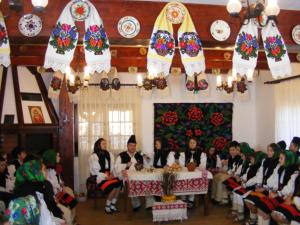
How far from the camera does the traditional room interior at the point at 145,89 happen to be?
3590 mm

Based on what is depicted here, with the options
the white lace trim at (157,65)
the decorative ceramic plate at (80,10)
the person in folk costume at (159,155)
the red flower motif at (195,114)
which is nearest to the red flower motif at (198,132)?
the red flower motif at (195,114)

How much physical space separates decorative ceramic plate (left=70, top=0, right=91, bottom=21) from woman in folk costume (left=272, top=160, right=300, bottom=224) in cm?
323

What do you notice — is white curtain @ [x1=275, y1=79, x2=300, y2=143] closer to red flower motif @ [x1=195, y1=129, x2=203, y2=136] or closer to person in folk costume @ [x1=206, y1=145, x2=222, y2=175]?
person in folk costume @ [x1=206, y1=145, x2=222, y2=175]

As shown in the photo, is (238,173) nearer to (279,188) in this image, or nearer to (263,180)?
(263,180)

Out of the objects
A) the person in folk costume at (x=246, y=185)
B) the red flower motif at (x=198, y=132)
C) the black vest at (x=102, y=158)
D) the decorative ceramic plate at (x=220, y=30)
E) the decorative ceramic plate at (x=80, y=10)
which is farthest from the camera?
the red flower motif at (x=198, y=132)

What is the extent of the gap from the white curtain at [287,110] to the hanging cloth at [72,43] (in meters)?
4.13

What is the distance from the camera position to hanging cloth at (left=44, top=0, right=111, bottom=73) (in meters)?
3.46

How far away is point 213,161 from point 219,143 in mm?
675

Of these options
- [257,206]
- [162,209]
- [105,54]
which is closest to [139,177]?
[162,209]

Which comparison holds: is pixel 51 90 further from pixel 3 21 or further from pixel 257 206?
pixel 257 206

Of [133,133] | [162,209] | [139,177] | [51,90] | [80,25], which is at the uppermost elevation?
[80,25]

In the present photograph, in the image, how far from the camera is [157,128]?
25.7 feet

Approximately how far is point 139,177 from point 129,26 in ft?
9.15

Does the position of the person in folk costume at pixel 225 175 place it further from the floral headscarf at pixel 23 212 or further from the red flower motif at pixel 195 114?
the floral headscarf at pixel 23 212
